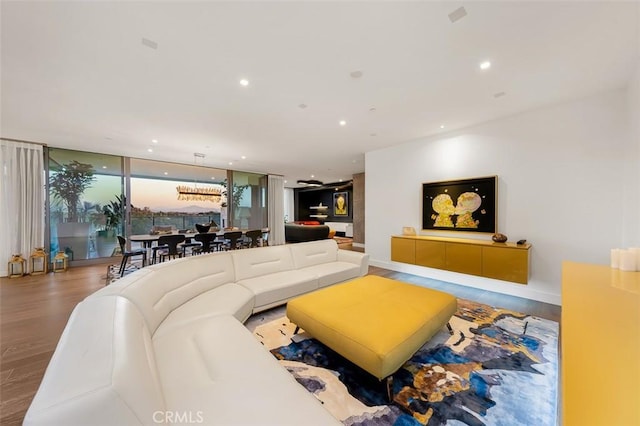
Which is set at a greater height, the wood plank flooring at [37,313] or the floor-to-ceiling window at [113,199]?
the floor-to-ceiling window at [113,199]

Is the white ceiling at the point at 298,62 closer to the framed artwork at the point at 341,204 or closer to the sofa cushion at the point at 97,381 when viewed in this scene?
the sofa cushion at the point at 97,381

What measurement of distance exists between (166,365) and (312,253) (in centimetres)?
272

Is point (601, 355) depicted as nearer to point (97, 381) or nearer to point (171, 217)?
point (97, 381)

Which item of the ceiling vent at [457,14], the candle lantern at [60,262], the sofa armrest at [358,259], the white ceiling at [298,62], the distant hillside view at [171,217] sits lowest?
the candle lantern at [60,262]

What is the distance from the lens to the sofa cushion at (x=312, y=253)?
147 inches

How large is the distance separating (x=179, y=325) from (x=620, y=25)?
4.38 m

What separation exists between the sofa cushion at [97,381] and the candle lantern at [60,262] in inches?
236

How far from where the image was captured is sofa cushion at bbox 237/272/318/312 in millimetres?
2725

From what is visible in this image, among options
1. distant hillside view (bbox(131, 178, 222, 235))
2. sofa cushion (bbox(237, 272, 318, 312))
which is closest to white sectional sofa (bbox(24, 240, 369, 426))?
sofa cushion (bbox(237, 272, 318, 312))

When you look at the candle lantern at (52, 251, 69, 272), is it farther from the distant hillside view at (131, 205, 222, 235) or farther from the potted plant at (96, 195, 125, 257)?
the distant hillside view at (131, 205, 222, 235)

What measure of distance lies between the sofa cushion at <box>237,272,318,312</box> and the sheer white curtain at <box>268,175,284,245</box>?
5810 mm

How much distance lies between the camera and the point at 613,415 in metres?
0.62

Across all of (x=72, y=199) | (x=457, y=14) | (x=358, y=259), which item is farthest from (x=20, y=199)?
(x=457, y=14)

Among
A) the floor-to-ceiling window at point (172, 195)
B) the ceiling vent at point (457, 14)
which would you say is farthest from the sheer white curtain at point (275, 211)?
the ceiling vent at point (457, 14)
